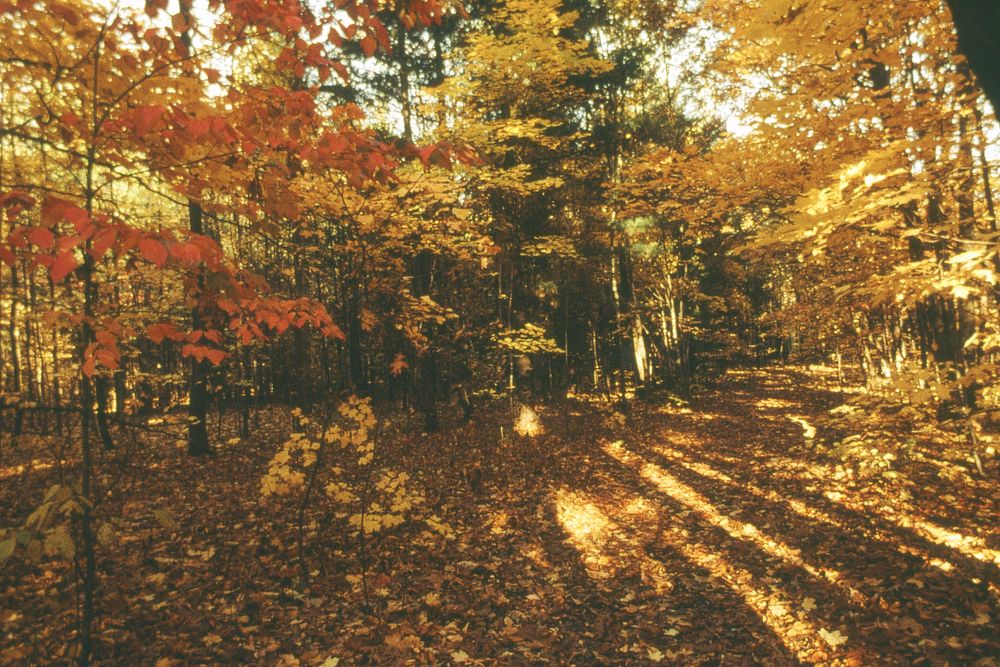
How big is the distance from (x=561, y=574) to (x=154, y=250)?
5.65m

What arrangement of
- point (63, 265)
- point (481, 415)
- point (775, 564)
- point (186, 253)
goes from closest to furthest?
point (63, 265) < point (186, 253) < point (775, 564) < point (481, 415)

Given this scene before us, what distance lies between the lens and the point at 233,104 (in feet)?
12.9

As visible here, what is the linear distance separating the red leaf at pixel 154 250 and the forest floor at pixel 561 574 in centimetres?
142

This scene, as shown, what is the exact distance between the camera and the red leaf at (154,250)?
2293 millimetres

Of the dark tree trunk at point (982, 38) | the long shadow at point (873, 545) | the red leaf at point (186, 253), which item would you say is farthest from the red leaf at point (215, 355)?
the long shadow at point (873, 545)

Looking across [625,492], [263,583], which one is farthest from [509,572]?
[625,492]

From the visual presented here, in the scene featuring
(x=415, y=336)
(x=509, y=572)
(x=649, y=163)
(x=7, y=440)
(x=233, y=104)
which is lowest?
(x=509, y=572)

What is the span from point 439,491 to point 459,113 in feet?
25.6

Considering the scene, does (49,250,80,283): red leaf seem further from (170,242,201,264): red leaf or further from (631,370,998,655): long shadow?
(631,370,998,655): long shadow

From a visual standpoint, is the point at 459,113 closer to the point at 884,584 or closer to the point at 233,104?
the point at 233,104

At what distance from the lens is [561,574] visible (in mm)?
6254

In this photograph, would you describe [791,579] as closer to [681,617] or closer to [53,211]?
[681,617]

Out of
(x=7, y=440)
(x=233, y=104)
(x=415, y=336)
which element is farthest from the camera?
(x=7, y=440)

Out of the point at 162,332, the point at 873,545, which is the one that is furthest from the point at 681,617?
the point at 162,332
